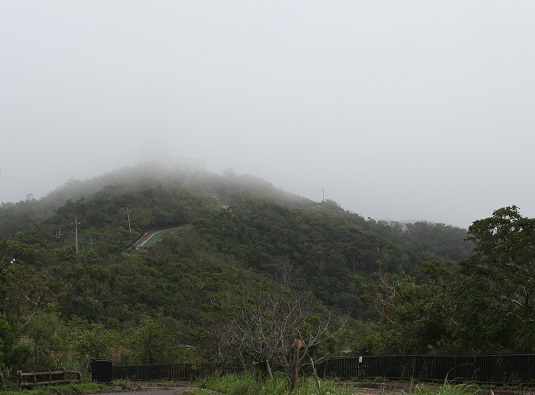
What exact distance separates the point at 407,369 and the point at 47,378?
13962mm

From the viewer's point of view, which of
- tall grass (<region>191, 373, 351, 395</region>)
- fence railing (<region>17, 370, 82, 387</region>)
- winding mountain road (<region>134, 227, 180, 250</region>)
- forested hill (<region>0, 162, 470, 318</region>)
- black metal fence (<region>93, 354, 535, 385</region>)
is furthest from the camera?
winding mountain road (<region>134, 227, 180, 250</region>)

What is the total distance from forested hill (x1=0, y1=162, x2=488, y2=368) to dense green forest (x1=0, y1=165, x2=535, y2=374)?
0.58 ft

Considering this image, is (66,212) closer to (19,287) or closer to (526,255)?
(19,287)

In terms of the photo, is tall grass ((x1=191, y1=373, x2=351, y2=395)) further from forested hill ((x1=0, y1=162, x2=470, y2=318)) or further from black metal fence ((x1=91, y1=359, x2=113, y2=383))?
forested hill ((x1=0, y1=162, x2=470, y2=318))

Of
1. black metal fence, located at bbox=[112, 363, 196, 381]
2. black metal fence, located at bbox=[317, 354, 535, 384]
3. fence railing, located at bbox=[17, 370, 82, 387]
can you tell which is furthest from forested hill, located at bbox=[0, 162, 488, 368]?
black metal fence, located at bbox=[317, 354, 535, 384]

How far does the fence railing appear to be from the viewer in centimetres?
2044

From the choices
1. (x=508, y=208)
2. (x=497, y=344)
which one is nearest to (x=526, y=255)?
(x=508, y=208)

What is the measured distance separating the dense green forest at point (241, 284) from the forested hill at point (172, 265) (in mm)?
178

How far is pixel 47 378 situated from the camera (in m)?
22.6

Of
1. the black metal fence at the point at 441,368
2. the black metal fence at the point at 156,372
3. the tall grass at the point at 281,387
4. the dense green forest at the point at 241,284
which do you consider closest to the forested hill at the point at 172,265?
the dense green forest at the point at 241,284

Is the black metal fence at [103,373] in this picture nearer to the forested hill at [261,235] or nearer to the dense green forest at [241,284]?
the dense green forest at [241,284]

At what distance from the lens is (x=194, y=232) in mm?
84688

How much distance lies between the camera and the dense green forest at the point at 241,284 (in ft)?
60.0

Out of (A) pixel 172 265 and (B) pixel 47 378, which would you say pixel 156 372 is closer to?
(B) pixel 47 378
